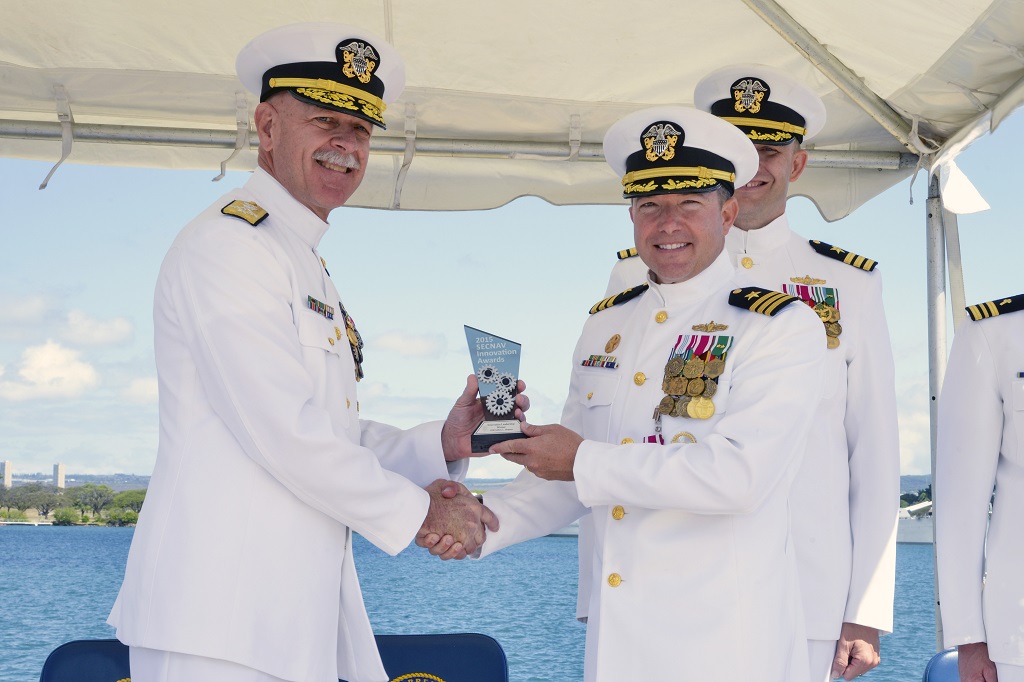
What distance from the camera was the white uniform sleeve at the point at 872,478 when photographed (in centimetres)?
267

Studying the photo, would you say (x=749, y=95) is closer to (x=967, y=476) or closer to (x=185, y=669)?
(x=967, y=476)

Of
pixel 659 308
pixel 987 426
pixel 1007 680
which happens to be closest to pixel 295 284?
pixel 659 308

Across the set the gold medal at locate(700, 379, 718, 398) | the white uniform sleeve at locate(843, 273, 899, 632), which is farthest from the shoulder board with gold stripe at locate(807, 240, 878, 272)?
the gold medal at locate(700, 379, 718, 398)

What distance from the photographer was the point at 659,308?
2578mm

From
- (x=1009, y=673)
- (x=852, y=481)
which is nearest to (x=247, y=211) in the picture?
(x=852, y=481)

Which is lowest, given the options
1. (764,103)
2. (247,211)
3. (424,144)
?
(247,211)

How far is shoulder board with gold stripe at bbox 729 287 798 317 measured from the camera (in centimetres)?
236

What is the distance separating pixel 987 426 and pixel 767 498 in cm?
65

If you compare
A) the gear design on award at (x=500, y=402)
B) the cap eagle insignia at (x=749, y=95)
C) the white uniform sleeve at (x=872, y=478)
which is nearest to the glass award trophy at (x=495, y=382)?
the gear design on award at (x=500, y=402)

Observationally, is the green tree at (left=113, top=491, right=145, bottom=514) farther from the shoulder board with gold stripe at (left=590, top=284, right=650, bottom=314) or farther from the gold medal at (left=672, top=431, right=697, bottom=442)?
the gold medal at (left=672, top=431, right=697, bottom=442)

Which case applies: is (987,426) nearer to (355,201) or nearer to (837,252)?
(837,252)

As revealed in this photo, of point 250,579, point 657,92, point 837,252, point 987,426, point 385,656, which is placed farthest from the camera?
point 657,92

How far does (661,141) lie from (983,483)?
112 centimetres

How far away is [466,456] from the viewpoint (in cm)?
288
